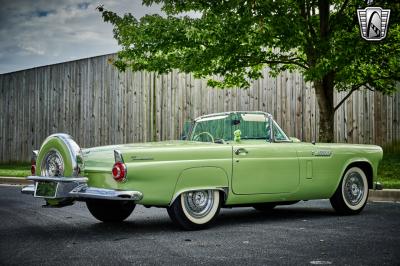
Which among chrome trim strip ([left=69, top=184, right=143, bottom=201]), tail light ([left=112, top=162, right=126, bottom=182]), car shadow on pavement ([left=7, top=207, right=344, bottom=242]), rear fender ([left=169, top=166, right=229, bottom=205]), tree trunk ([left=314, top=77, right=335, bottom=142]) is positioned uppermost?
tree trunk ([left=314, top=77, right=335, bottom=142])

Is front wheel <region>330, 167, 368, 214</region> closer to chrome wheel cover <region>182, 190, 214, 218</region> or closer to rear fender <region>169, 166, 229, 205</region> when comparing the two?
rear fender <region>169, 166, 229, 205</region>

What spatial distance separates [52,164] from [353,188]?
4.24 m

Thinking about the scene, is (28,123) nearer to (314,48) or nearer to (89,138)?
(89,138)

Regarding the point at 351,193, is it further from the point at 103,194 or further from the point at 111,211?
the point at 103,194

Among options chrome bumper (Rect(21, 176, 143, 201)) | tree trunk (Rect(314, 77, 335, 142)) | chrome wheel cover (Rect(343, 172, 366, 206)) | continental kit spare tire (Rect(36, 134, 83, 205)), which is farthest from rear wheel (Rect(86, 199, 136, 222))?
tree trunk (Rect(314, 77, 335, 142))

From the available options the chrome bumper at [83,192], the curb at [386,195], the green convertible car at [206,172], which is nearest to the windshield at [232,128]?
the green convertible car at [206,172]

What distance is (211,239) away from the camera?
639 cm

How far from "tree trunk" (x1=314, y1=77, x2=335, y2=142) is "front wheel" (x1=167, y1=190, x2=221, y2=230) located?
745cm

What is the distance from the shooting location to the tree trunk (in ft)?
46.0

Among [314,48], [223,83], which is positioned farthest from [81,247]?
[223,83]

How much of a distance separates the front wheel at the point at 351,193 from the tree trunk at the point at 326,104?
5.37 metres

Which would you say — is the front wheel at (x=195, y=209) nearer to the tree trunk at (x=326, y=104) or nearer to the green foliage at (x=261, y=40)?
the green foliage at (x=261, y=40)

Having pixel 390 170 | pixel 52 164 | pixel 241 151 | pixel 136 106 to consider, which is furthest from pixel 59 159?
pixel 136 106

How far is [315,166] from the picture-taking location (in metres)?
8.08
